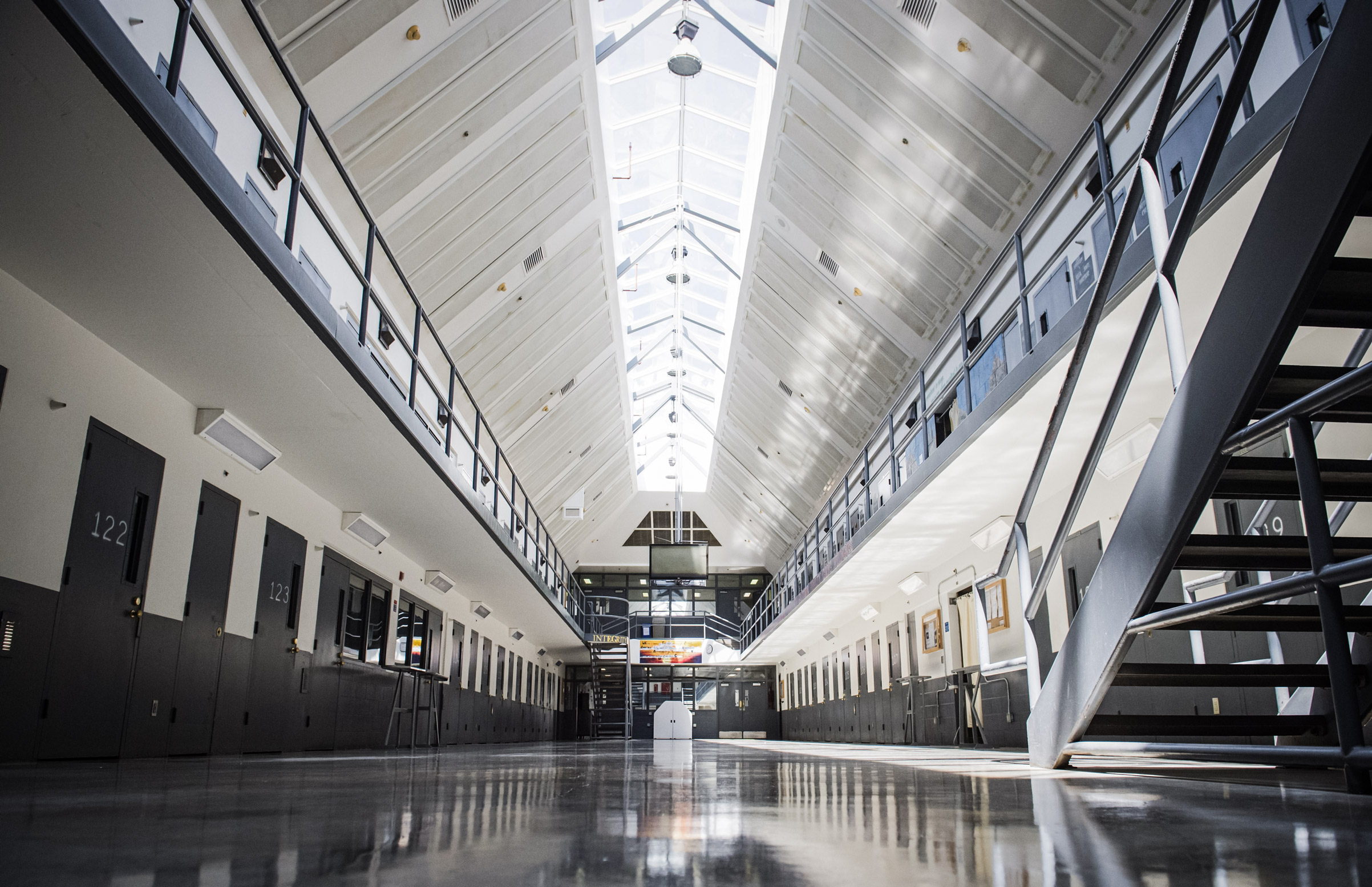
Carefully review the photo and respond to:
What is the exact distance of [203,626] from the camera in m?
7.13

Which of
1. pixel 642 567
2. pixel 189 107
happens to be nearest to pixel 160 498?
pixel 189 107

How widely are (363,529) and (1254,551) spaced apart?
32.2 feet

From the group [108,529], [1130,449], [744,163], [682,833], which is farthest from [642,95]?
[682,833]

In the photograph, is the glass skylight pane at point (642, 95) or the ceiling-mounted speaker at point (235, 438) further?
the glass skylight pane at point (642, 95)

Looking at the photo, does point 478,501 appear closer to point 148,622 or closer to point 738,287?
point 148,622

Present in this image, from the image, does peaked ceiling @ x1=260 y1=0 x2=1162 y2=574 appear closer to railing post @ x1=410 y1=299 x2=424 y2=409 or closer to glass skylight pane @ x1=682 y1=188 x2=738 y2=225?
glass skylight pane @ x1=682 y1=188 x2=738 y2=225

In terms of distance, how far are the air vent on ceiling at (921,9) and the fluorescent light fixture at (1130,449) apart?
454 centimetres

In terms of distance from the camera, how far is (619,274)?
54.1 feet

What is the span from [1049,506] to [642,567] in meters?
25.2

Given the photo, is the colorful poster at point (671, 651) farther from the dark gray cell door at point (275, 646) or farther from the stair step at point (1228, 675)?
the stair step at point (1228, 675)

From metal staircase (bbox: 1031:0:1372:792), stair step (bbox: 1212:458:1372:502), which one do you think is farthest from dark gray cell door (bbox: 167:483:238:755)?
stair step (bbox: 1212:458:1372:502)

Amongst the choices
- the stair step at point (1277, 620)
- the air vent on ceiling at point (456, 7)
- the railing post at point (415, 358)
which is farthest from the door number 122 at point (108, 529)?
the stair step at point (1277, 620)

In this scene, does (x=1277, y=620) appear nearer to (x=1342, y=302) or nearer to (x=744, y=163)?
(x=1342, y=302)

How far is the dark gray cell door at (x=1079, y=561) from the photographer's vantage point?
853cm
